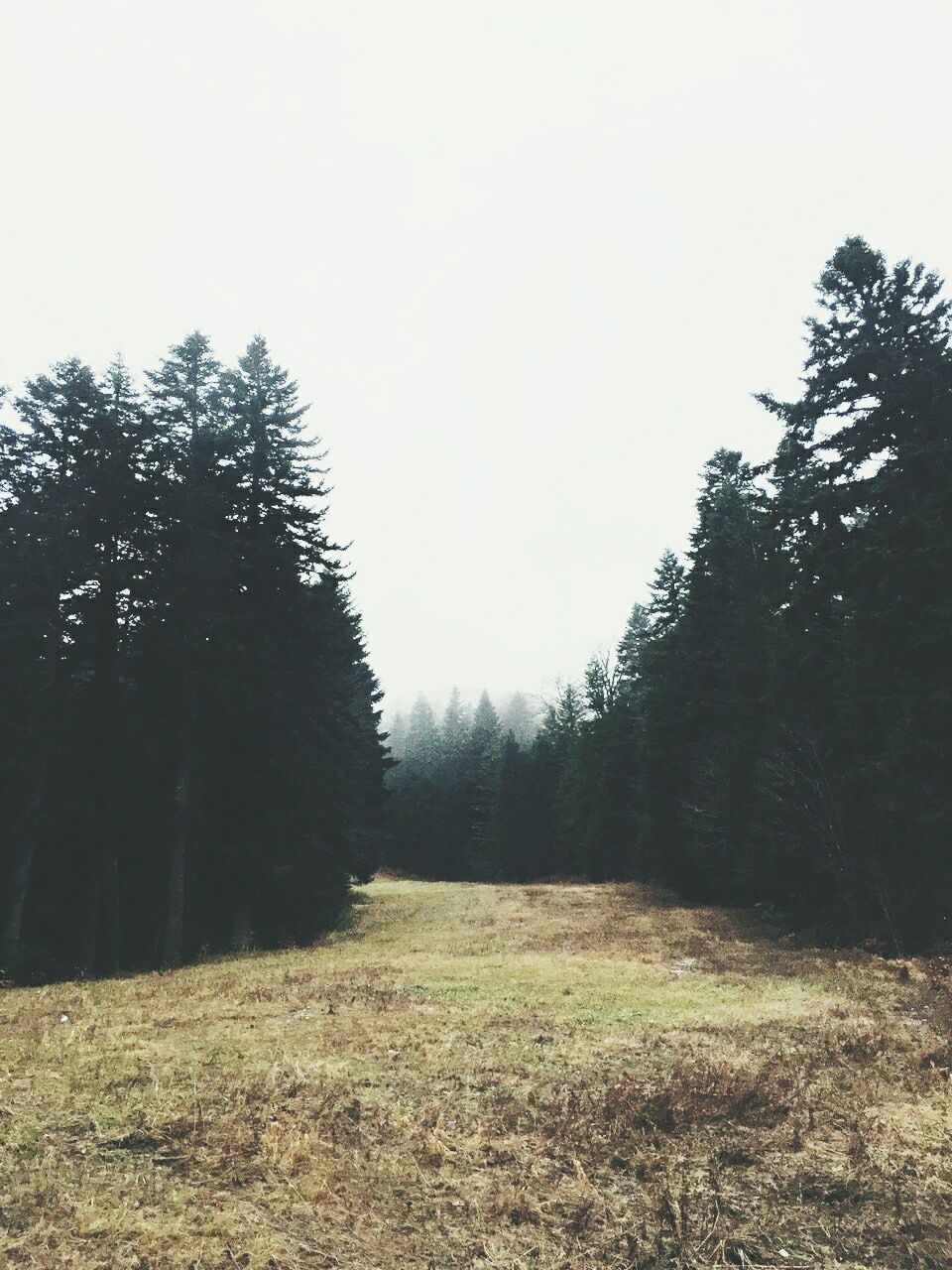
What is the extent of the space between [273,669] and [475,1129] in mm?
15912

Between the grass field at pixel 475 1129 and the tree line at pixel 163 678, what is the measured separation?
6.81m

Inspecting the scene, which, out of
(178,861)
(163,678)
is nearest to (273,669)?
(163,678)

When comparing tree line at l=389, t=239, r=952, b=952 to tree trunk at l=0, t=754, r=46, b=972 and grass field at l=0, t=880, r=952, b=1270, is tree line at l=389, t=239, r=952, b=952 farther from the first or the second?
tree trunk at l=0, t=754, r=46, b=972

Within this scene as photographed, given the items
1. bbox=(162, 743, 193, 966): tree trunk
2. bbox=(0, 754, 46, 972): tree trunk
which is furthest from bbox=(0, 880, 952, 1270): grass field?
bbox=(162, 743, 193, 966): tree trunk

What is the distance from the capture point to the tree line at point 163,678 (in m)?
17.2

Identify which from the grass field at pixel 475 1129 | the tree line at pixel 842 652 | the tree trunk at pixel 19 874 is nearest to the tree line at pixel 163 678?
the tree trunk at pixel 19 874

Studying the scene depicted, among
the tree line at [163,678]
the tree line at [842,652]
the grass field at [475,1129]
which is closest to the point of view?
the grass field at [475,1129]

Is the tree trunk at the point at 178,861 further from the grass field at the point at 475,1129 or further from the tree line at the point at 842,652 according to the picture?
the tree line at the point at 842,652

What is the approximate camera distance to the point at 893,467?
1644 centimetres

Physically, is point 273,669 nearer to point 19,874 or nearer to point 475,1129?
point 19,874

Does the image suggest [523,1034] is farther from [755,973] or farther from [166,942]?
[166,942]

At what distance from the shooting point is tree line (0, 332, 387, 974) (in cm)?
1723

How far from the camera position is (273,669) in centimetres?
2072

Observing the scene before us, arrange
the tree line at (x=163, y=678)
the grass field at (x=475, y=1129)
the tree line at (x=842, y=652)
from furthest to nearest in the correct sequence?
the tree line at (x=163, y=678), the tree line at (x=842, y=652), the grass field at (x=475, y=1129)
